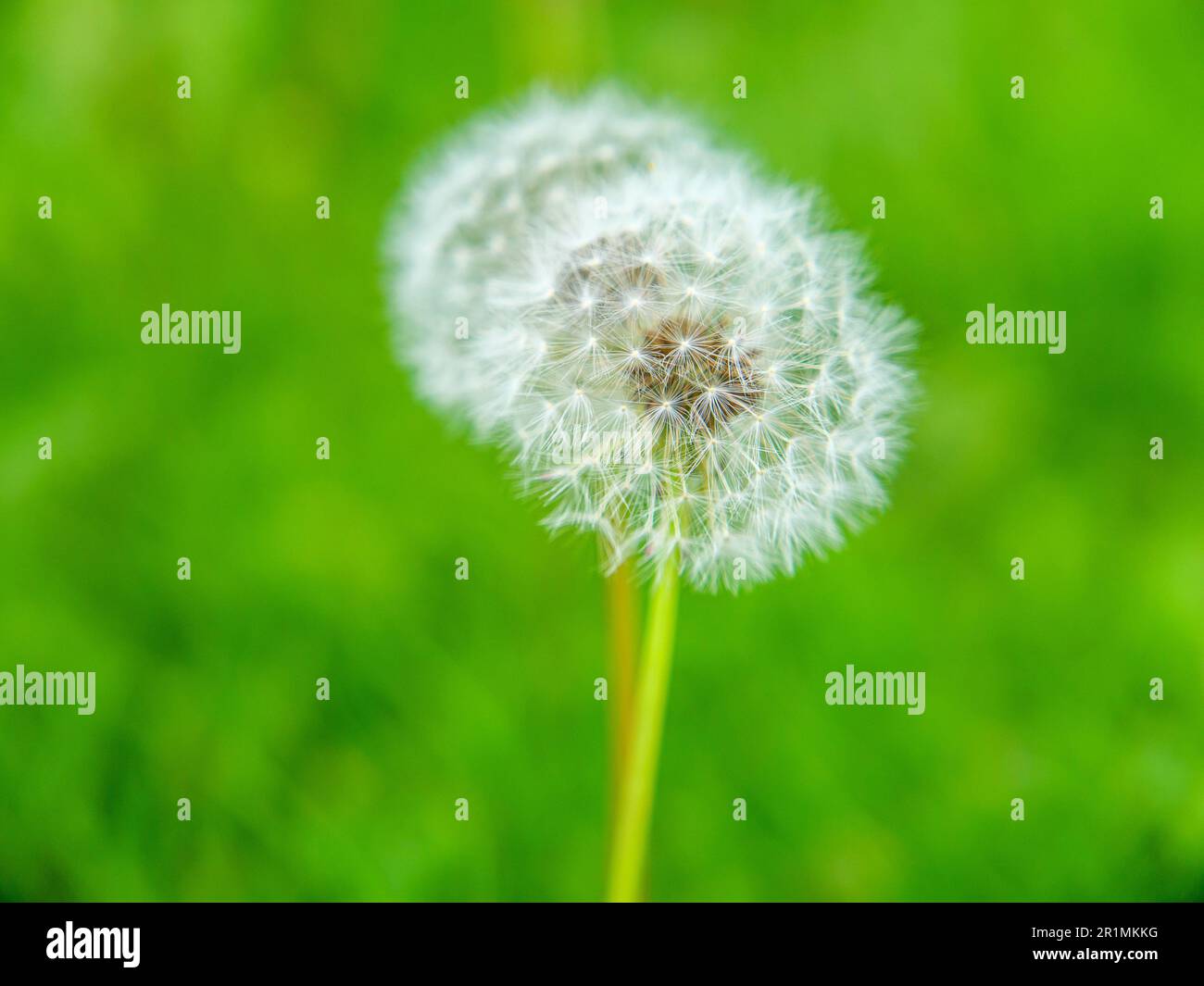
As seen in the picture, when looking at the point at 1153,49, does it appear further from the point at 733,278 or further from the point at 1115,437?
the point at 733,278

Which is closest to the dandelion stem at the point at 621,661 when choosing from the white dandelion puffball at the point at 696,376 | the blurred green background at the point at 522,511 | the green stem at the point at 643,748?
the green stem at the point at 643,748

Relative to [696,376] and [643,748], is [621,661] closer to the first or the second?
[643,748]

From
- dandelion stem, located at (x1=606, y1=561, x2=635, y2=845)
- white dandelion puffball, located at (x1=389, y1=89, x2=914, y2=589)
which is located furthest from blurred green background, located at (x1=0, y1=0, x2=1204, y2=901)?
white dandelion puffball, located at (x1=389, y1=89, x2=914, y2=589)

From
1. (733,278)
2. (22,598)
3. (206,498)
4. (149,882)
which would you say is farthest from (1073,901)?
(22,598)

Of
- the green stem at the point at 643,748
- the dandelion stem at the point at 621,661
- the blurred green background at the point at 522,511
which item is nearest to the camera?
the green stem at the point at 643,748

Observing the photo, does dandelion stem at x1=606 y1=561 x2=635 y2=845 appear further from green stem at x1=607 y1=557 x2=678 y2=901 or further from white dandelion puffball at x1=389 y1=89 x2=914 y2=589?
white dandelion puffball at x1=389 y1=89 x2=914 y2=589

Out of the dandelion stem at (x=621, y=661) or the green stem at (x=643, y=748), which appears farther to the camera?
the dandelion stem at (x=621, y=661)

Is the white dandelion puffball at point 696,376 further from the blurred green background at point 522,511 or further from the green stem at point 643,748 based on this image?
the blurred green background at point 522,511

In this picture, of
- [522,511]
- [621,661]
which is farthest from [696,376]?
[522,511]
